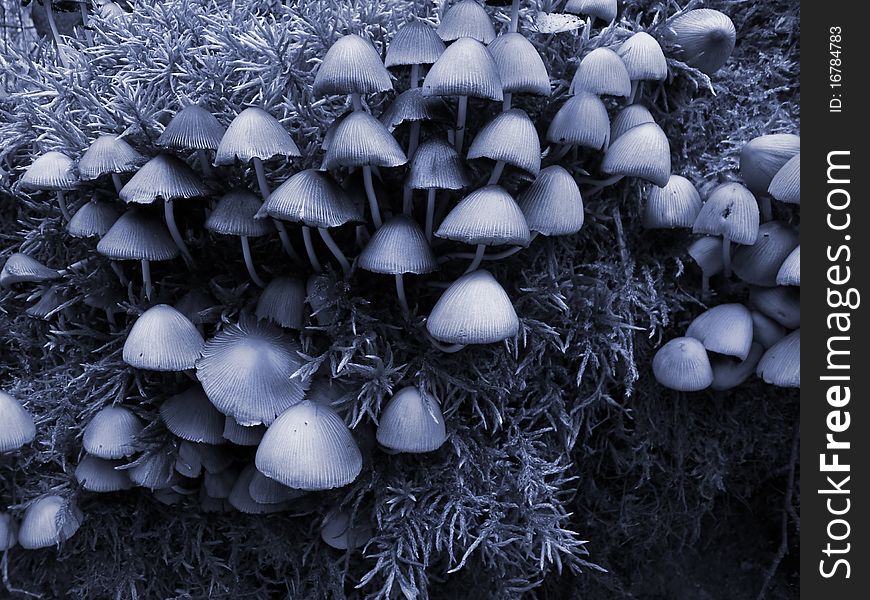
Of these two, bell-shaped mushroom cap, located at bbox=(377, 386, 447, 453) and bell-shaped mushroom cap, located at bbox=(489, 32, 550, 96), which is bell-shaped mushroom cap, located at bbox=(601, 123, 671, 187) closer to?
bell-shaped mushroom cap, located at bbox=(489, 32, 550, 96)

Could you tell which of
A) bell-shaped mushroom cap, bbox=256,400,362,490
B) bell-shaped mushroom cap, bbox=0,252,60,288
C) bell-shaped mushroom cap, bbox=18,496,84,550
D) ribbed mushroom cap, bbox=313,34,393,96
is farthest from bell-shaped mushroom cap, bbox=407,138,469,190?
bell-shaped mushroom cap, bbox=18,496,84,550

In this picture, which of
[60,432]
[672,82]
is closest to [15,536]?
[60,432]

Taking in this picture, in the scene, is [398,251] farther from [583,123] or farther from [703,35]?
[703,35]

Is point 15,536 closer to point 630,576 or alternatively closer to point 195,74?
point 195,74

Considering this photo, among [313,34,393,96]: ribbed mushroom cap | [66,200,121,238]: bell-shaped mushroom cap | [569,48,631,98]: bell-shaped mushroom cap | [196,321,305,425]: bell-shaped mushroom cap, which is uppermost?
[313,34,393,96]: ribbed mushroom cap

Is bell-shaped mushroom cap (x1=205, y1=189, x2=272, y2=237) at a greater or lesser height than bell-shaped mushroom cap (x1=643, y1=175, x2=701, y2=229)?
greater

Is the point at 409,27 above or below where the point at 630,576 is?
above
